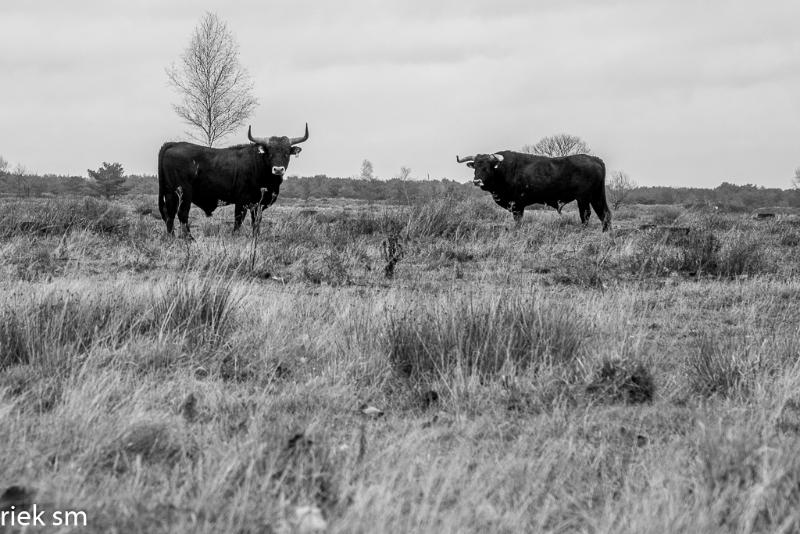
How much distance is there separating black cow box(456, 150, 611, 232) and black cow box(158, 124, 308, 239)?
16.1 feet

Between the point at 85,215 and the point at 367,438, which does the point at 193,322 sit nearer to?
the point at 367,438

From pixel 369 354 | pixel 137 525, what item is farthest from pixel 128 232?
pixel 137 525

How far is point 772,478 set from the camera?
239 centimetres

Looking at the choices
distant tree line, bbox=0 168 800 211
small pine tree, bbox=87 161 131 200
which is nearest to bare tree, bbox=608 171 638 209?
distant tree line, bbox=0 168 800 211

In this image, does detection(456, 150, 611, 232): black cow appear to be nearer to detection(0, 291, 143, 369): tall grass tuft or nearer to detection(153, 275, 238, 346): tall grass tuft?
detection(153, 275, 238, 346): tall grass tuft

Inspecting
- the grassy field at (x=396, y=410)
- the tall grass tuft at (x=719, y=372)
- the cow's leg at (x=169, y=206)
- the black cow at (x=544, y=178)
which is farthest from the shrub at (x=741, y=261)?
the cow's leg at (x=169, y=206)

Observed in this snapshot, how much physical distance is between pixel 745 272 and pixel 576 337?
202 inches

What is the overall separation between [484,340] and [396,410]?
0.94 metres

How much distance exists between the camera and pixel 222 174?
12.3 meters

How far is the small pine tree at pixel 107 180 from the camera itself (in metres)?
29.1

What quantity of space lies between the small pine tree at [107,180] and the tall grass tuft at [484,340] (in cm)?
2739

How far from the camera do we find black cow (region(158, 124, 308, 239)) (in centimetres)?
1213

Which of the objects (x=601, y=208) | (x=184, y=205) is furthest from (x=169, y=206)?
(x=601, y=208)

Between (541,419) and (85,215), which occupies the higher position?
(85,215)
